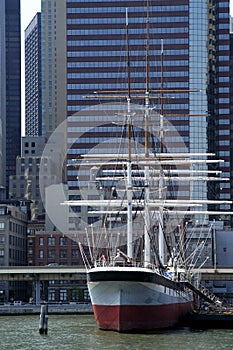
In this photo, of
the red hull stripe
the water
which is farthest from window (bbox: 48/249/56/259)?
the red hull stripe

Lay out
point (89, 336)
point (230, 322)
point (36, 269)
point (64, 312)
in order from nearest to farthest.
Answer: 1. point (89, 336)
2. point (230, 322)
3. point (64, 312)
4. point (36, 269)

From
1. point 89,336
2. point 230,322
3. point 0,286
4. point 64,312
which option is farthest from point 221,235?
point 89,336

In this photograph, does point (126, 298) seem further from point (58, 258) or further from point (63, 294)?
point (58, 258)

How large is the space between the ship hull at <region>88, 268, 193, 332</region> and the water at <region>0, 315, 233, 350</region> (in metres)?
1.46

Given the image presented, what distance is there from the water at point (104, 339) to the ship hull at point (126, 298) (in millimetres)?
1462

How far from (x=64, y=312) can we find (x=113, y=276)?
5231cm

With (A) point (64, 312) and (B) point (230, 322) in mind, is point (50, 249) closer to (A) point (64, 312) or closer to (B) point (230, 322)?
(A) point (64, 312)

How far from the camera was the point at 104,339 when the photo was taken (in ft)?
272

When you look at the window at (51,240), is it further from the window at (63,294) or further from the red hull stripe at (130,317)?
the red hull stripe at (130,317)

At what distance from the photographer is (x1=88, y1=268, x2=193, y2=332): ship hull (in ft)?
287

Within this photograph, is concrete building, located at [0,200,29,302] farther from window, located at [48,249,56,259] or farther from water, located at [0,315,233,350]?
water, located at [0,315,233,350]

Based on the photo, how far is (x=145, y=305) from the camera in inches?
3521

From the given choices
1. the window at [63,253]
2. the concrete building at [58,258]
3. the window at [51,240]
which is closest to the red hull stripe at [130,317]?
the concrete building at [58,258]

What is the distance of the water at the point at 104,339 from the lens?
76875 millimetres
